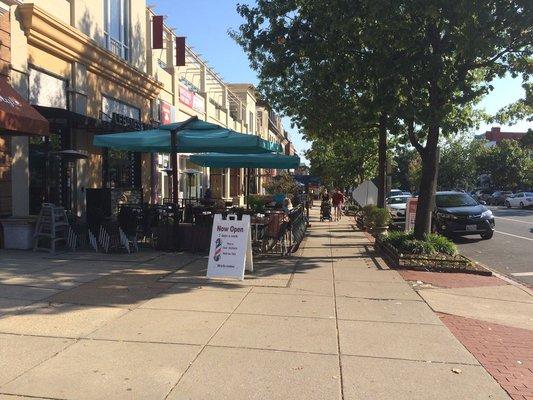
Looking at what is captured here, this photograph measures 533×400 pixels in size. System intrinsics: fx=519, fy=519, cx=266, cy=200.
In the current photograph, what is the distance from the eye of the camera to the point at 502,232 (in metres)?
19.7

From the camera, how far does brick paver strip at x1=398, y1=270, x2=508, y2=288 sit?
8922mm

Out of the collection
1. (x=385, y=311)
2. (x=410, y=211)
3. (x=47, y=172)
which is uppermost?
(x=47, y=172)

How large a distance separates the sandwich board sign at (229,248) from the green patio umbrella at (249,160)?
7762 mm

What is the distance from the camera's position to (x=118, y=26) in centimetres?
1723

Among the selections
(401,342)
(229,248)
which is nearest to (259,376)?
(401,342)

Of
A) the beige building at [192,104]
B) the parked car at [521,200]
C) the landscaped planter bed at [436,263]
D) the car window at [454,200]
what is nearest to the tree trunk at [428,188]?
the landscaped planter bed at [436,263]

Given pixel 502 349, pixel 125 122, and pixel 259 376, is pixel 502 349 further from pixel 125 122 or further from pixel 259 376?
pixel 125 122

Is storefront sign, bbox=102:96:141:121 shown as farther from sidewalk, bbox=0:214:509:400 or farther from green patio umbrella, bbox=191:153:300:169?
sidewalk, bbox=0:214:509:400

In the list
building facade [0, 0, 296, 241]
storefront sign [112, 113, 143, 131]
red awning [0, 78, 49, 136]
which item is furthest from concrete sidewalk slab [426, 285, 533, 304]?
storefront sign [112, 113, 143, 131]

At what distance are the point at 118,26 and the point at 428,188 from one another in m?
11.6

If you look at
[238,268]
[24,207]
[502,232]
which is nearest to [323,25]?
[238,268]

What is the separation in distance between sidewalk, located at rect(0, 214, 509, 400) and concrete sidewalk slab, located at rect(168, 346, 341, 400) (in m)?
0.02

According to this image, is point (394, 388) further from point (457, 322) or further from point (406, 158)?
point (406, 158)

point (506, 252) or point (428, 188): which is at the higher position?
point (428, 188)
